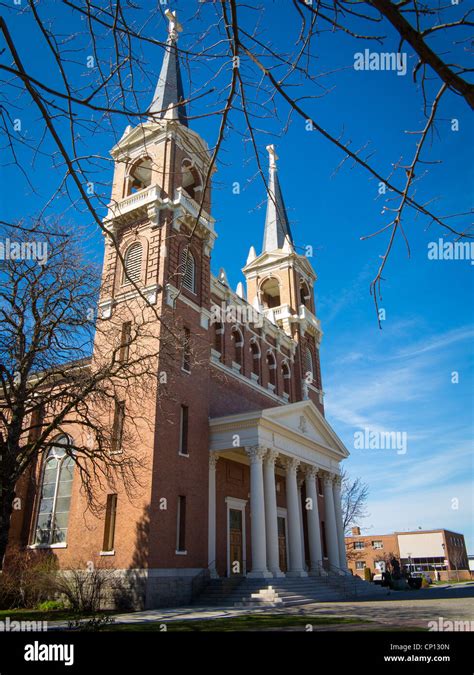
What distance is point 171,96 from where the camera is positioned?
110ft

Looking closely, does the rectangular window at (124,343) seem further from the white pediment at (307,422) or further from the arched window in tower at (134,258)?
the white pediment at (307,422)

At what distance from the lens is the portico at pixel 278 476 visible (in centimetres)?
2512

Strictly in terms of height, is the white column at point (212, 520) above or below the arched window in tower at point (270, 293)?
below

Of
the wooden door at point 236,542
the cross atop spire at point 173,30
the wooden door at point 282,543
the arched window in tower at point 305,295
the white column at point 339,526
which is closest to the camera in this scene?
the cross atop spire at point 173,30

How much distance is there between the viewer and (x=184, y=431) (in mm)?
25219

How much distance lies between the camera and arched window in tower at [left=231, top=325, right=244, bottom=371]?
33625mm

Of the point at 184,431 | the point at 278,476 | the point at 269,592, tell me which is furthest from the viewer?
the point at 278,476

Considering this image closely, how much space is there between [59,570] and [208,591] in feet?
22.0

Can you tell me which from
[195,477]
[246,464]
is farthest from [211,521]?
[246,464]

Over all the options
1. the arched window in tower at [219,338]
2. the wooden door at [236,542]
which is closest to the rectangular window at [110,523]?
the wooden door at [236,542]

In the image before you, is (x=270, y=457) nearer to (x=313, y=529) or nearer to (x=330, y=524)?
(x=313, y=529)

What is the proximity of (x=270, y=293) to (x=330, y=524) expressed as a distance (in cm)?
2154

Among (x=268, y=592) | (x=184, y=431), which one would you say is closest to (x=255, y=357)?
(x=184, y=431)

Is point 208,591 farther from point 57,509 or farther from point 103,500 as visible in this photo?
point 57,509
